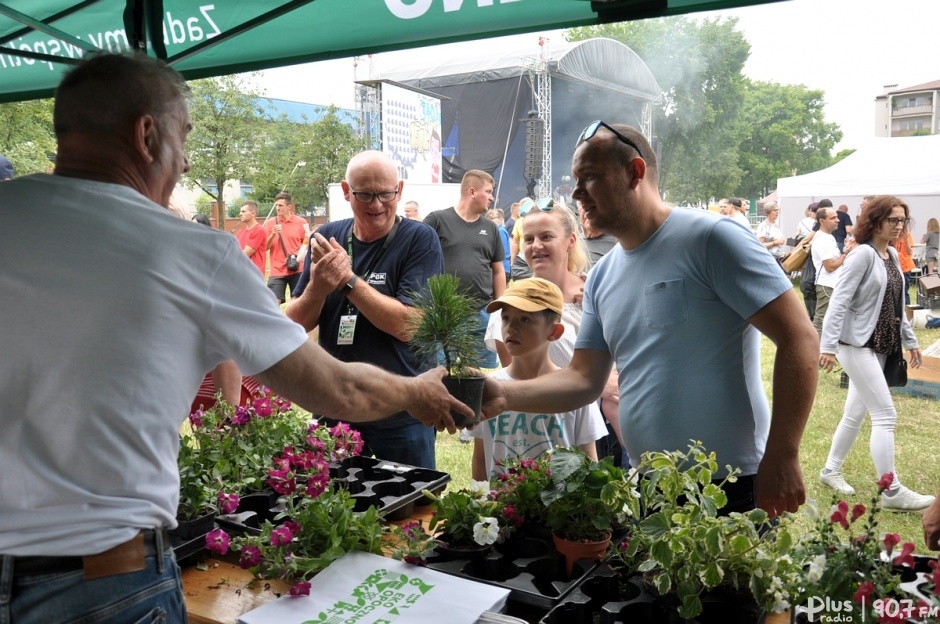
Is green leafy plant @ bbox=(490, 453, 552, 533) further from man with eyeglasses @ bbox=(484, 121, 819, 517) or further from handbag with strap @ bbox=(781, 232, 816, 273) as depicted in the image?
handbag with strap @ bbox=(781, 232, 816, 273)

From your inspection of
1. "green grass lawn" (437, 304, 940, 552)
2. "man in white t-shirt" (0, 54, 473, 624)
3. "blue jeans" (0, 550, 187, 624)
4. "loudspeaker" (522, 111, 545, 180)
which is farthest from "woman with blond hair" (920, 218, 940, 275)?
"blue jeans" (0, 550, 187, 624)

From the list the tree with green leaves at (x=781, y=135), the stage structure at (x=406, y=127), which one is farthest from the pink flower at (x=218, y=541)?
the tree with green leaves at (x=781, y=135)

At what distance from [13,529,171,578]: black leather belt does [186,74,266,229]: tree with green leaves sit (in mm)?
20877

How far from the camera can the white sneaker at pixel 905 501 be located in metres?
4.70

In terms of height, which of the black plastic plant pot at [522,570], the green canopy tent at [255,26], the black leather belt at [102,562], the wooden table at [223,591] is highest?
the green canopy tent at [255,26]

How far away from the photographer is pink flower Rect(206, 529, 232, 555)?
6.04 ft

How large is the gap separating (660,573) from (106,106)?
4.77ft

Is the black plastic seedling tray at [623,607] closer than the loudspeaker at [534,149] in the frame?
Yes

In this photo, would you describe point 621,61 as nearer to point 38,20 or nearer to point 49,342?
point 38,20

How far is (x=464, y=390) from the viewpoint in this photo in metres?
1.91

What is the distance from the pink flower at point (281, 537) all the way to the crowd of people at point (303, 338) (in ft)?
1.02

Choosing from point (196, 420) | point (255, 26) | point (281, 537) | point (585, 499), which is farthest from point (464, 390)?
point (255, 26)

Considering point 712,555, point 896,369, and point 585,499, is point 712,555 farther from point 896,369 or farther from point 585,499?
point 896,369

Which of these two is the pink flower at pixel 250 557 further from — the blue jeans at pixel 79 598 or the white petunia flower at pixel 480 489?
the white petunia flower at pixel 480 489
